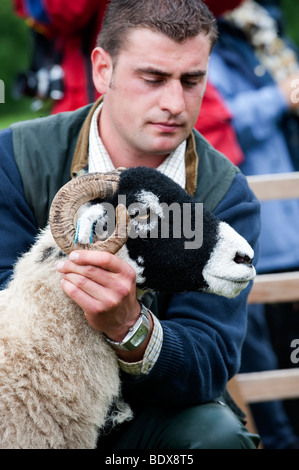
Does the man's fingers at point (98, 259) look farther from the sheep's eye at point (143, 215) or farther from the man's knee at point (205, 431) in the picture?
the man's knee at point (205, 431)

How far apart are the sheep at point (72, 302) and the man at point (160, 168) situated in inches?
6.9

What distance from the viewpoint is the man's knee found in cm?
285

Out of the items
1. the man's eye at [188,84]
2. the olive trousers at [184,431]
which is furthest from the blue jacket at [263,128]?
the olive trousers at [184,431]

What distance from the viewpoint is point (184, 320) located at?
305 centimetres

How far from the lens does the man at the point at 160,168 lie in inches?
114

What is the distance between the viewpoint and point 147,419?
10.1 feet

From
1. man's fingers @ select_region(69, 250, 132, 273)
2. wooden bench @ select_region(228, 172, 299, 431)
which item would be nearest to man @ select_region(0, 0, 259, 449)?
man's fingers @ select_region(69, 250, 132, 273)

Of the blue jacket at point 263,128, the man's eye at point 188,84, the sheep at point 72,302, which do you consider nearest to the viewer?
the sheep at point 72,302

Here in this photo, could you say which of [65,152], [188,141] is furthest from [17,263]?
[188,141]

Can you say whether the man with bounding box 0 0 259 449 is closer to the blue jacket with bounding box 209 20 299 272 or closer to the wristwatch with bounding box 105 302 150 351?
the wristwatch with bounding box 105 302 150 351

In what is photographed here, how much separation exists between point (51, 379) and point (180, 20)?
171 centimetres

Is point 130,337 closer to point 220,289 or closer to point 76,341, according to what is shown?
point 76,341

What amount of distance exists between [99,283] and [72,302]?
0.30m

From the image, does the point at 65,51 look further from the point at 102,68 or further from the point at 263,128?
the point at 102,68
